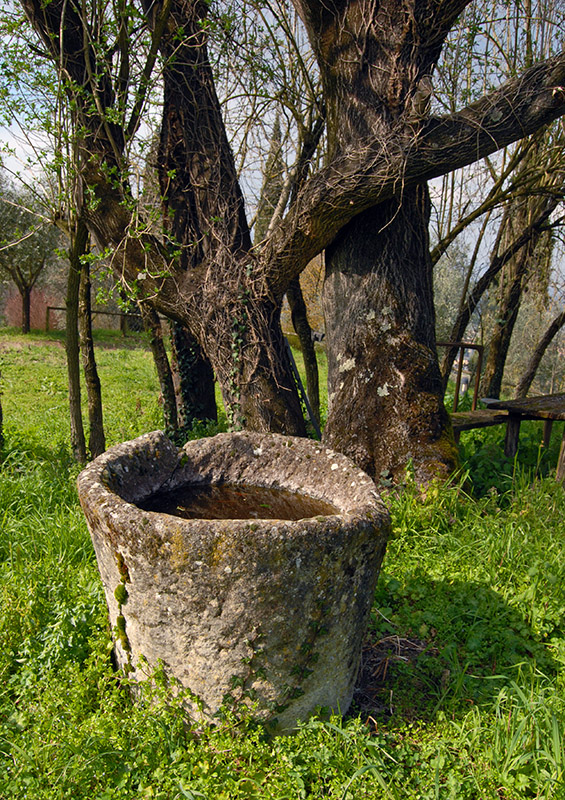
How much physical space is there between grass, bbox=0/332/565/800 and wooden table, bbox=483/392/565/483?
1049 millimetres

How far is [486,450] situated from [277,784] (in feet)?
15.8

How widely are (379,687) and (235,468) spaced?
1.49 metres

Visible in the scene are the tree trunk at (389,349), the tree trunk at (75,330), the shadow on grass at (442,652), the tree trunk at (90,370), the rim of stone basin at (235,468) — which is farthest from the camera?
the tree trunk at (90,370)

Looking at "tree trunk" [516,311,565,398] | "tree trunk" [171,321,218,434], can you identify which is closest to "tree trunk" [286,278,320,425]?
"tree trunk" [171,321,218,434]

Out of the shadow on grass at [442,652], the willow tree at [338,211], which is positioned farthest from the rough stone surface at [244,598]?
the willow tree at [338,211]

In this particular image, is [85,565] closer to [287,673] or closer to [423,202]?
[287,673]

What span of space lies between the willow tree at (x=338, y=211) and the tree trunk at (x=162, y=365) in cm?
37

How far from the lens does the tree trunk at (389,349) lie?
527 cm

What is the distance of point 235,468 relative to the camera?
361 centimetres

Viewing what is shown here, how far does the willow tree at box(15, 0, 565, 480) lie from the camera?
4.77 metres

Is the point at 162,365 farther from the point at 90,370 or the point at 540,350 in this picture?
the point at 540,350

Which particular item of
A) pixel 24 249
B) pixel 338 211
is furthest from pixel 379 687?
pixel 24 249

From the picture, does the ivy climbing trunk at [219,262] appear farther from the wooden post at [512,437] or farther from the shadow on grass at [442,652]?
the wooden post at [512,437]

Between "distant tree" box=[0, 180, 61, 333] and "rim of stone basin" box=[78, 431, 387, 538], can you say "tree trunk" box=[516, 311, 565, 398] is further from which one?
"distant tree" box=[0, 180, 61, 333]
